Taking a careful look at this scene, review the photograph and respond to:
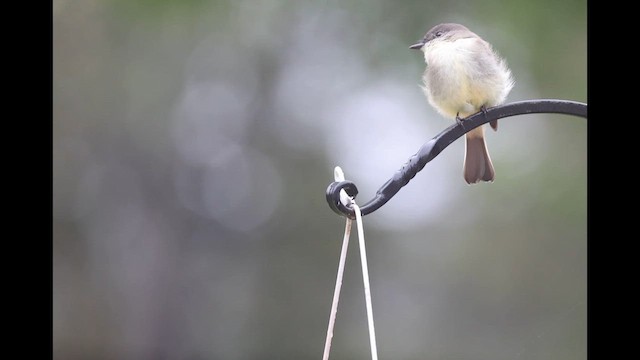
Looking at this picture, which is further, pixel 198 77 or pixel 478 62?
pixel 198 77

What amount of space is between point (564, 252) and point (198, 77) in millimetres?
2533

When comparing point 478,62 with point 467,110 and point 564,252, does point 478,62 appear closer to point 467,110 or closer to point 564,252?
point 467,110

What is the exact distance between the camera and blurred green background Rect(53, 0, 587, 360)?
4.68 metres

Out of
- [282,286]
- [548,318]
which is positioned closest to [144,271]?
[282,286]

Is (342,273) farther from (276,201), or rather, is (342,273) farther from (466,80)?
(276,201)

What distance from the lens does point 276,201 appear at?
4848mm

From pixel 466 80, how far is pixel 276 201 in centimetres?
274

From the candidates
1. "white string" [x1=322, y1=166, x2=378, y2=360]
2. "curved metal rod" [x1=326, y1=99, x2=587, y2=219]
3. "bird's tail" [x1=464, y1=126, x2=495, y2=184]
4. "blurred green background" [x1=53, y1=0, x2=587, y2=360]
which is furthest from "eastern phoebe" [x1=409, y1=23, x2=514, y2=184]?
"blurred green background" [x1=53, y1=0, x2=587, y2=360]

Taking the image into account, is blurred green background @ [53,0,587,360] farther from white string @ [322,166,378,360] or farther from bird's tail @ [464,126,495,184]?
white string @ [322,166,378,360]

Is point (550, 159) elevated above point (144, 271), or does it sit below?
above

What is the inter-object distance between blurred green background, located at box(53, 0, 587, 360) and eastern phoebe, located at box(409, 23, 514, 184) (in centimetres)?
228

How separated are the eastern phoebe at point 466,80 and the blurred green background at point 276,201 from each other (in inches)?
89.8

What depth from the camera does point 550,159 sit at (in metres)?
4.79

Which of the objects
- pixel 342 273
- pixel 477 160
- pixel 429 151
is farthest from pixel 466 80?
pixel 342 273
